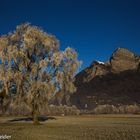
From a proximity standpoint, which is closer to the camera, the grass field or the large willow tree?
the grass field

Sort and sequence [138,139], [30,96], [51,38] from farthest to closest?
[51,38] < [30,96] < [138,139]

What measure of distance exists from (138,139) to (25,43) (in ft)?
86.7

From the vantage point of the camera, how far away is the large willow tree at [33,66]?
46156 mm

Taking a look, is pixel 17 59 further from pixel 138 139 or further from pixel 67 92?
pixel 138 139

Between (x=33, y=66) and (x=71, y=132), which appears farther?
(x=33, y=66)

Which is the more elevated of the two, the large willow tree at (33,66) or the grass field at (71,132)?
the large willow tree at (33,66)

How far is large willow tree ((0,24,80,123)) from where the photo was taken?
46.2 metres

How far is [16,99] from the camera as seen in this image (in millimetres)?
47625

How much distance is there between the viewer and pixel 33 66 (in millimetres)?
46250

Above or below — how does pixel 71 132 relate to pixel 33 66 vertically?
below

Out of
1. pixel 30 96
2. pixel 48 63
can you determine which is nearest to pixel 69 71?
pixel 48 63

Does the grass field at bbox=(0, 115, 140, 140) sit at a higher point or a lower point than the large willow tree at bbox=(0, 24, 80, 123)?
lower

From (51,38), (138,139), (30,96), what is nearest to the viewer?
(138,139)

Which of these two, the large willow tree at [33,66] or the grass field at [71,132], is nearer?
the grass field at [71,132]
